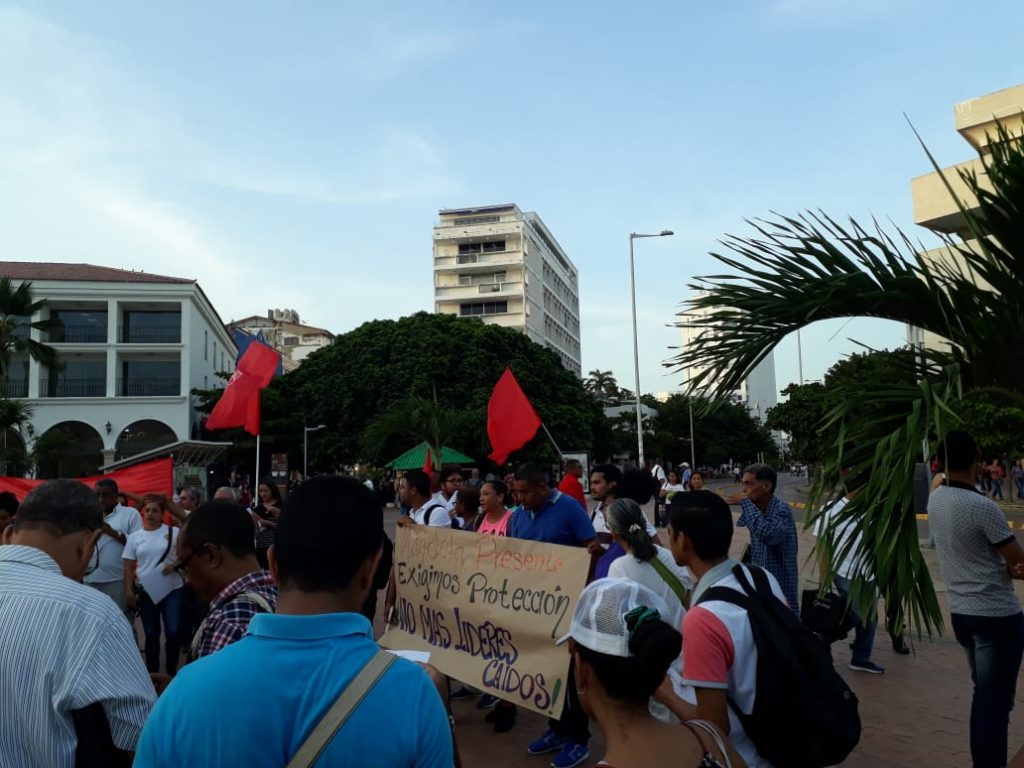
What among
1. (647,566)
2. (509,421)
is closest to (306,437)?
(509,421)

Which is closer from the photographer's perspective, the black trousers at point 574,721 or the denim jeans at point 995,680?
the denim jeans at point 995,680

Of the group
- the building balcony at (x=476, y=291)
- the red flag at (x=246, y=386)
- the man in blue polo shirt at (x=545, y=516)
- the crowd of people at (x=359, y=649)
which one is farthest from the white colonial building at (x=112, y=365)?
the crowd of people at (x=359, y=649)

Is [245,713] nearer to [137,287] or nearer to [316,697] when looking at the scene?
[316,697]

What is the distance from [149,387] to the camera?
4425 centimetres

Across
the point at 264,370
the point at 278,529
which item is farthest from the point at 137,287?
the point at 278,529

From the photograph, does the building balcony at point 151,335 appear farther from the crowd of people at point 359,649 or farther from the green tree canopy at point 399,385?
the crowd of people at point 359,649

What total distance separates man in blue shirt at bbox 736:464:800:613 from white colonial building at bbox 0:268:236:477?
41092 mm

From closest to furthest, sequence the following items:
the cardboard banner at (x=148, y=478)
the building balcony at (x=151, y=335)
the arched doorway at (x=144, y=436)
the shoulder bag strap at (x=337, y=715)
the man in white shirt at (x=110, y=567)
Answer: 1. the shoulder bag strap at (x=337, y=715)
2. the man in white shirt at (x=110, y=567)
3. the cardboard banner at (x=148, y=478)
4. the arched doorway at (x=144, y=436)
5. the building balcony at (x=151, y=335)

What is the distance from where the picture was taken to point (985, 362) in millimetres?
3977

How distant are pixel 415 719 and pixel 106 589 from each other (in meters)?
6.37

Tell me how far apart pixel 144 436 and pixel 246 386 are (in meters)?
30.8

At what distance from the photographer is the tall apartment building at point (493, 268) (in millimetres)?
74750

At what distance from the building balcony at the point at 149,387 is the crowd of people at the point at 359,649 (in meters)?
43.3

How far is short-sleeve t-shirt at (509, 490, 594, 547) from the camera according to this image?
19.0 feet
